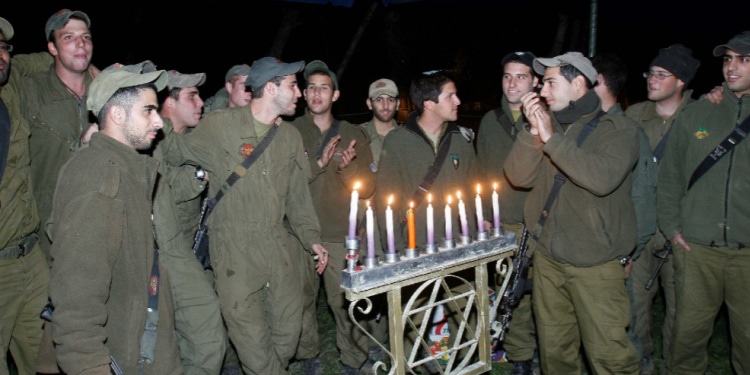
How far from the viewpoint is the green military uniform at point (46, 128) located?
14.4 ft

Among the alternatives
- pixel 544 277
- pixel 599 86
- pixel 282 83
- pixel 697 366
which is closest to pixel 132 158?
pixel 282 83

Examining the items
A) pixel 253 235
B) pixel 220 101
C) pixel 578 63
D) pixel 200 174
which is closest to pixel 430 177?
pixel 578 63

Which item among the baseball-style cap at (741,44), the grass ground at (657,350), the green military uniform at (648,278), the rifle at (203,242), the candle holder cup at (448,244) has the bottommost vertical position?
the grass ground at (657,350)

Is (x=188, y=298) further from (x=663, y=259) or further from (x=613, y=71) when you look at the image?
(x=613, y=71)

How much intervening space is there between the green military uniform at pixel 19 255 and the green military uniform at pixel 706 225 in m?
5.45

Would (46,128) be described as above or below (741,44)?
below

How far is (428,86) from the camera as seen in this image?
498 cm

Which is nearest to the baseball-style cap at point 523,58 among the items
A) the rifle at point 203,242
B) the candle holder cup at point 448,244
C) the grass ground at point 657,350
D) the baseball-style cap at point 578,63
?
the baseball-style cap at point 578,63

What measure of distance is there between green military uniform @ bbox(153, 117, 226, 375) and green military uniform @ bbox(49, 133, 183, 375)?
79 centimetres

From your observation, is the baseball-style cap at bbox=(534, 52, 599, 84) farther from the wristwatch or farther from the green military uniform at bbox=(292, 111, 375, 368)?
the wristwatch

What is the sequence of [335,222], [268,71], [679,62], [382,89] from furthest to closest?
[382,89] < [335,222] < [679,62] < [268,71]

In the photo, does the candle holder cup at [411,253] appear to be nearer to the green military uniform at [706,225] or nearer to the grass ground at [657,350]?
the grass ground at [657,350]

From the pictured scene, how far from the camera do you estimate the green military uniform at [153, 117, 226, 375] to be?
4.11 m

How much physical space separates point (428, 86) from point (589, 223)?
1945 millimetres
